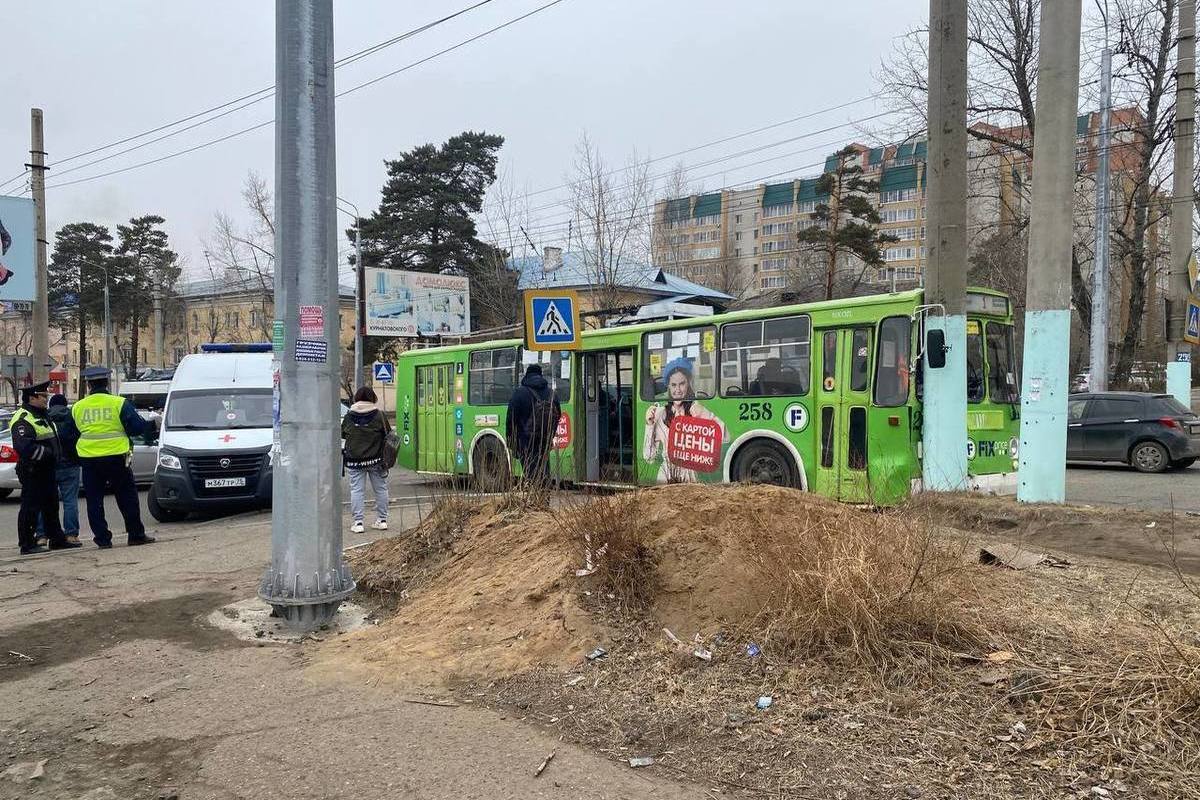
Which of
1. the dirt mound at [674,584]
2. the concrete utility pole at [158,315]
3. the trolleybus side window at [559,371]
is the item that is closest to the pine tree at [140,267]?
the concrete utility pole at [158,315]

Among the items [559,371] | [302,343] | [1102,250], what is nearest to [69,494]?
[302,343]

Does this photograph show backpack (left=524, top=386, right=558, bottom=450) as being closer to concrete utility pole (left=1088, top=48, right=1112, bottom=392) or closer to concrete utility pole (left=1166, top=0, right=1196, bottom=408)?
concrete utility pole (left=1166, top=0, right=1196, bottom=408)

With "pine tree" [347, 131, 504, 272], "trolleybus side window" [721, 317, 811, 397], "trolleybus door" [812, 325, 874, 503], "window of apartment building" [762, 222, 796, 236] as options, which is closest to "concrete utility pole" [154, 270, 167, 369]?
"pine tree" [347, 131, 504, 272]

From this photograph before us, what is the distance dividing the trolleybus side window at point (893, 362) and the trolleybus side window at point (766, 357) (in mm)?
936

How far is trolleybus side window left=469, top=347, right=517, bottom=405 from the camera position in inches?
588

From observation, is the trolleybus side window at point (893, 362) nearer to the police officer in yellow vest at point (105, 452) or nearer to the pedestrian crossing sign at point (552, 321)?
the pedestrian crossing sign at point (552, 321)

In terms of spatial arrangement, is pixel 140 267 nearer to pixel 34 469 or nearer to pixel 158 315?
pixel 158 315

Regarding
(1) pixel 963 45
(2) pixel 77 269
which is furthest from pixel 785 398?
(2) pixel 77 269

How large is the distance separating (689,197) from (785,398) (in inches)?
1051

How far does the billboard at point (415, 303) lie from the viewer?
36500 millimetres

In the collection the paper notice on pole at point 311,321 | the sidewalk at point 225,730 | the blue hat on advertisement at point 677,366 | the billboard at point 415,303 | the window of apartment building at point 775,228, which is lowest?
the sidewalk at point 225,730

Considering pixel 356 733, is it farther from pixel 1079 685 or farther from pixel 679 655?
pixel 1079 685

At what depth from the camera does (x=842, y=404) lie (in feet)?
33.0

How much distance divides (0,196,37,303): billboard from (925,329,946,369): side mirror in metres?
21.7
